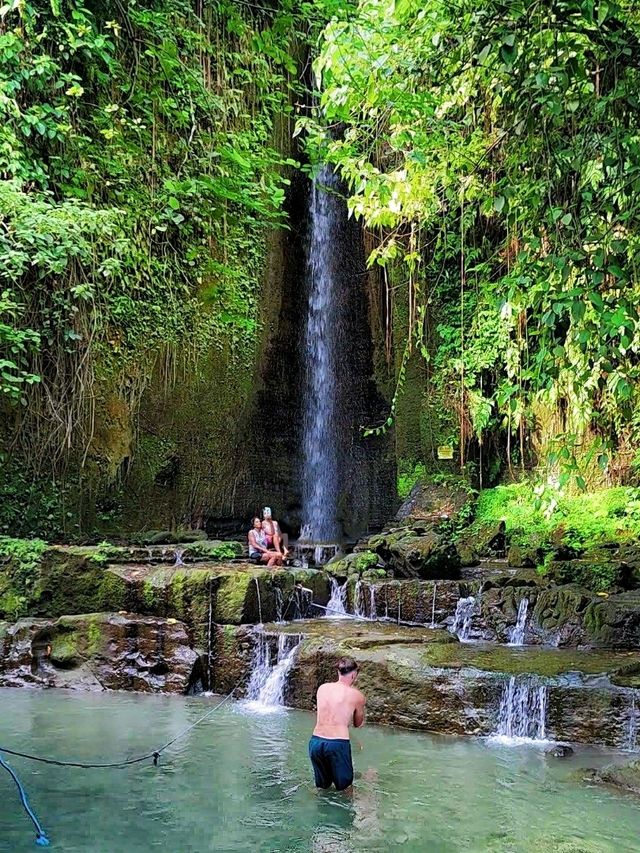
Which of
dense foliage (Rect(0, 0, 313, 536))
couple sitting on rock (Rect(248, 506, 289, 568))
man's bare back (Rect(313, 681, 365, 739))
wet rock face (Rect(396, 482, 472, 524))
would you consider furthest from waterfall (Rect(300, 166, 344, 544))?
man's bare back (Rect(313, 681, 365, 739))

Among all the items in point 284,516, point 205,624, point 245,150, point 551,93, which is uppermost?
point 245,150

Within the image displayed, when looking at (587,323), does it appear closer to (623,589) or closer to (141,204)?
(623,589)

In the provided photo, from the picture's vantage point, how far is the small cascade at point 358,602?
9.81 meters

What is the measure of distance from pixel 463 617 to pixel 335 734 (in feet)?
15.0

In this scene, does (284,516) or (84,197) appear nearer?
(84,197)

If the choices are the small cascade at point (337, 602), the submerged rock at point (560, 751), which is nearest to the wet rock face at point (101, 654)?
the small cascade at point (337, 602)

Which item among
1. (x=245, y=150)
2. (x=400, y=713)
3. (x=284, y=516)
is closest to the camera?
(x=400, y=713)

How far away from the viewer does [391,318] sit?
50.8 feet

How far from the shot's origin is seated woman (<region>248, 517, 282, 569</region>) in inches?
431

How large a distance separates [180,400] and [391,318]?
4714 mm

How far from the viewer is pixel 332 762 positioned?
488cm

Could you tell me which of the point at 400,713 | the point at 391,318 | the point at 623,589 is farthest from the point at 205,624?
the point at 391,318

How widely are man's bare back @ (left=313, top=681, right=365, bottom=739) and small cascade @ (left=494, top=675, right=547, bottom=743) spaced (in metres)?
1.99

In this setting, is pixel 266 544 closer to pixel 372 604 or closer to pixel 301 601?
pixel 301 601
